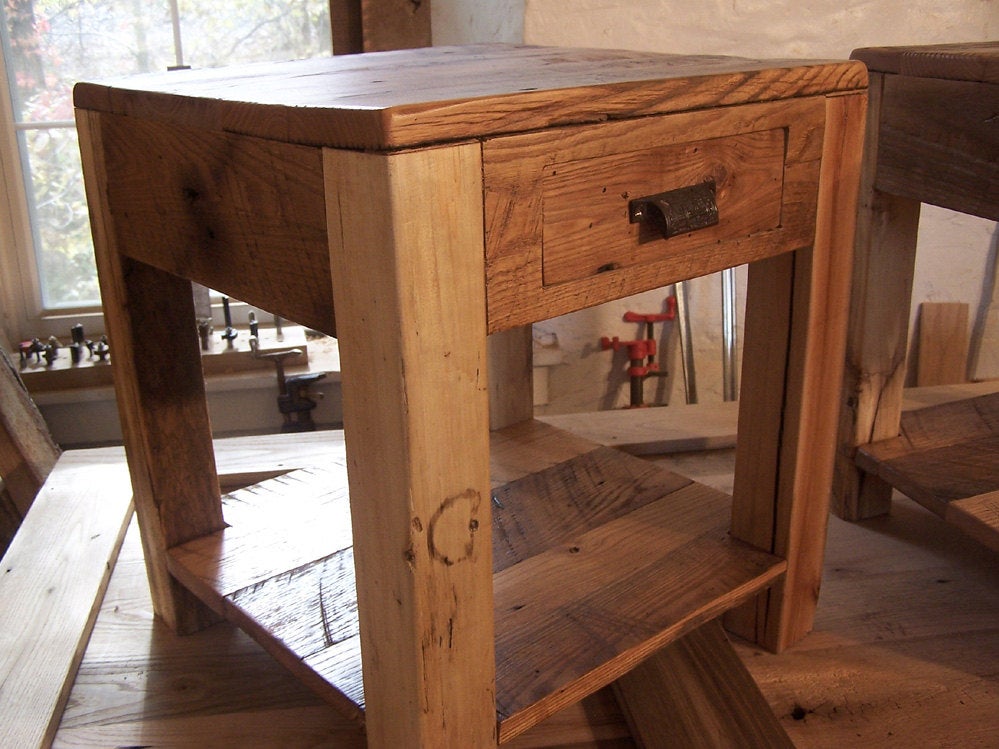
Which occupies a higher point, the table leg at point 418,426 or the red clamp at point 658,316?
the table leg at point 418,426

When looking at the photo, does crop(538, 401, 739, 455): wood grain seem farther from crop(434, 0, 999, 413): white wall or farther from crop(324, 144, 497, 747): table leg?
crop(324, 144, 497, 747): table leg

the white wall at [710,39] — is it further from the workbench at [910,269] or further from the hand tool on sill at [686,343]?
the workbench at [910,269]

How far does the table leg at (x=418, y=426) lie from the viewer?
0.59 metres

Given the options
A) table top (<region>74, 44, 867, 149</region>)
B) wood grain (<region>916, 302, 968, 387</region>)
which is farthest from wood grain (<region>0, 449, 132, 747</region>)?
wood grain (<region>916, 302, 968, 387</region>)

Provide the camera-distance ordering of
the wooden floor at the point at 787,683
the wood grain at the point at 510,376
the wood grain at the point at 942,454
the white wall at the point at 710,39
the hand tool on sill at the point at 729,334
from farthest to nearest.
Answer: the hand tool on sill at the point at 729,334 < the white wall at the point at 710,39 < the wood grain at the point at 510,376 < the wood grain at the point at 942,454 < the wooden floor at the point at 787,683

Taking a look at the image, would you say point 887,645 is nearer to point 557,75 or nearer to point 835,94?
point 835,94

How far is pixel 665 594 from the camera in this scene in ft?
3.07

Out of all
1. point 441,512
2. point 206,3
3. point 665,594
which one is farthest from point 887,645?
point 206,3

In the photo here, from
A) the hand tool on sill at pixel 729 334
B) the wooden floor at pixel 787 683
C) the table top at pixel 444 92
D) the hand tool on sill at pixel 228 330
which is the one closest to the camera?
the table top at pixel 444 92

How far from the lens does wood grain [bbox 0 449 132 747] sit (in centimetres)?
97

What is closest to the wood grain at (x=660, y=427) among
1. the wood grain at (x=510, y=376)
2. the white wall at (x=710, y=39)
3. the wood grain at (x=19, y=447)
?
the wood grain at (x=510, y=376)

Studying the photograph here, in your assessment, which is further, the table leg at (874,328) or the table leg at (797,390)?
the table leg at (874,328)

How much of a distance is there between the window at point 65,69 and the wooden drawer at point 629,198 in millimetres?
1417

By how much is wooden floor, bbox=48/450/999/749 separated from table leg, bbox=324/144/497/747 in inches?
11.1
